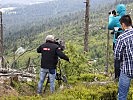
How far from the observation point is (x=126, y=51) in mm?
7562

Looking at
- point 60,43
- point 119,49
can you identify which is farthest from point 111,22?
point 119,49

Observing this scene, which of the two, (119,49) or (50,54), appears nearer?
(119,49)

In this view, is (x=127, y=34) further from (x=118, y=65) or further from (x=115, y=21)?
(x=115, y=21)

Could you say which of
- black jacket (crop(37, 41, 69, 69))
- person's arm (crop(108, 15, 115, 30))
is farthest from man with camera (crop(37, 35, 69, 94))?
person's arm (crop(108, 15, 115, 30))

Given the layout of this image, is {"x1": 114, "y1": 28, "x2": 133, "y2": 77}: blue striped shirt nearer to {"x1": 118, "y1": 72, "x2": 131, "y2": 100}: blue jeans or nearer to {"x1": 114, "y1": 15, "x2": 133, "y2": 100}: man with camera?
{"x1": 114, "y1": 15, "x2": 133, "y2": 100}: man with camera

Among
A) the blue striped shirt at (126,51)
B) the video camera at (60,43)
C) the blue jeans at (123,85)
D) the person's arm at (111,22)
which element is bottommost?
the blue jeans at (123,85)

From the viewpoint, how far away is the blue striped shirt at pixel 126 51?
24.8 feet

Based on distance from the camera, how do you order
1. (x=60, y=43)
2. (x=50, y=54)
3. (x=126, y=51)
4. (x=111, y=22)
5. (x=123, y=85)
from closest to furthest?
1. (x=126, y=51)
2. (x=123, y=85)
3. (x=111, y=22)
4. (x=50, y=54)
5. (x=60, y=43)

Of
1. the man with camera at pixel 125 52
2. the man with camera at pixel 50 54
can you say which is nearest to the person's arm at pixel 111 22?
the man with camera at pixel 50 54

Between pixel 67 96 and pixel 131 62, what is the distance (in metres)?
2.16

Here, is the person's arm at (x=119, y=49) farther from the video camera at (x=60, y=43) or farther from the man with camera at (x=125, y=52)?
the video camera at (x=60, y=43)

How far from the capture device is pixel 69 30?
643 feet

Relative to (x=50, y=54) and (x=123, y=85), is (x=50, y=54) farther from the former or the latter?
(x=123, y=85)

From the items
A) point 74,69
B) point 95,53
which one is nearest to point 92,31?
point 95,53
